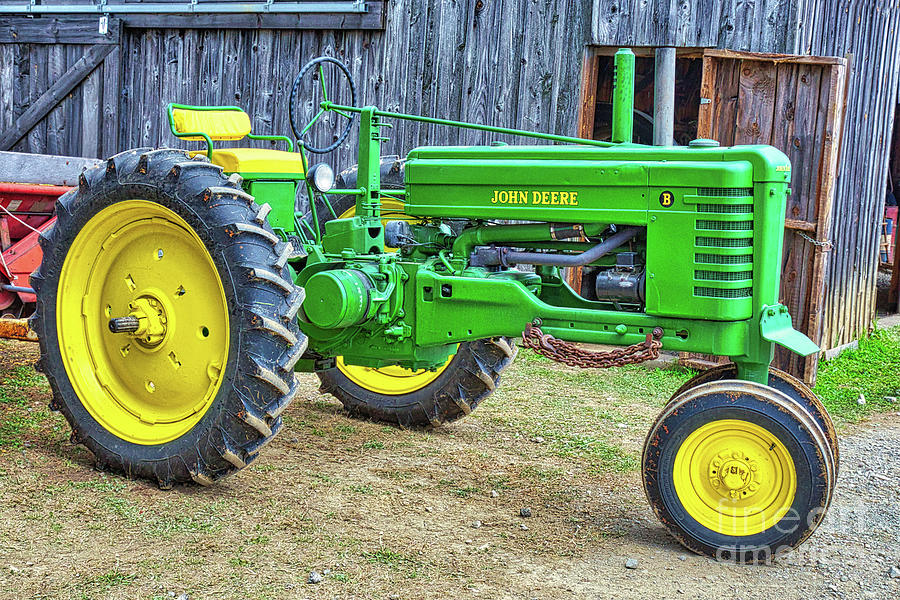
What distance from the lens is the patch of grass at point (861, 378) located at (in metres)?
6.39

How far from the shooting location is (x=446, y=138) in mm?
8062

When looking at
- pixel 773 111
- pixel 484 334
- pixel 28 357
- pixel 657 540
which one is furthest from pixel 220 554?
pixel 773 111

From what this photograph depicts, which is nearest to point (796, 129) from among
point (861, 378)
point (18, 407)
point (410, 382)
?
point (861, 378)

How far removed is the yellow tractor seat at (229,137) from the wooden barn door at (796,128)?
336 cm

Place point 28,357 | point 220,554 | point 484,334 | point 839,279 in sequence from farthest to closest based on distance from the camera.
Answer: point 839,279
point 28,357
point 484,334
point 220,554

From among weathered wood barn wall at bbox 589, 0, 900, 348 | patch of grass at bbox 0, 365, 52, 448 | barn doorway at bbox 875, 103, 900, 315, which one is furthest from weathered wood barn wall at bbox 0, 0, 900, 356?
patch of grass at bbox 0, 365, 52, 448

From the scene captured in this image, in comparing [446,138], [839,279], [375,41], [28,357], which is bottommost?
[28,357]

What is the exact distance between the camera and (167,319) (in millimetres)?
4359

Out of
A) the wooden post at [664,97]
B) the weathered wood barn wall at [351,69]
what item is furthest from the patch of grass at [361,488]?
the weathered wood barn wall at [351,69]

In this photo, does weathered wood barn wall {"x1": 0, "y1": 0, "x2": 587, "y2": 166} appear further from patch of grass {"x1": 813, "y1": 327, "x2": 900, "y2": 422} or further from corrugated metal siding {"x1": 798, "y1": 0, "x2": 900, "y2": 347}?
patch of grass {"x1": 813, "y1": 327, "x2": 900, "y2": 422}

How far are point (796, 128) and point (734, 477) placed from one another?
3.93m

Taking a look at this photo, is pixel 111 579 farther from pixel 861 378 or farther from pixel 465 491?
pixel 861 378

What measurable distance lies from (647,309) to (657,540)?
91cm

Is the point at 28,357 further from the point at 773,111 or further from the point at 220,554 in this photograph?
the point at 773,111
